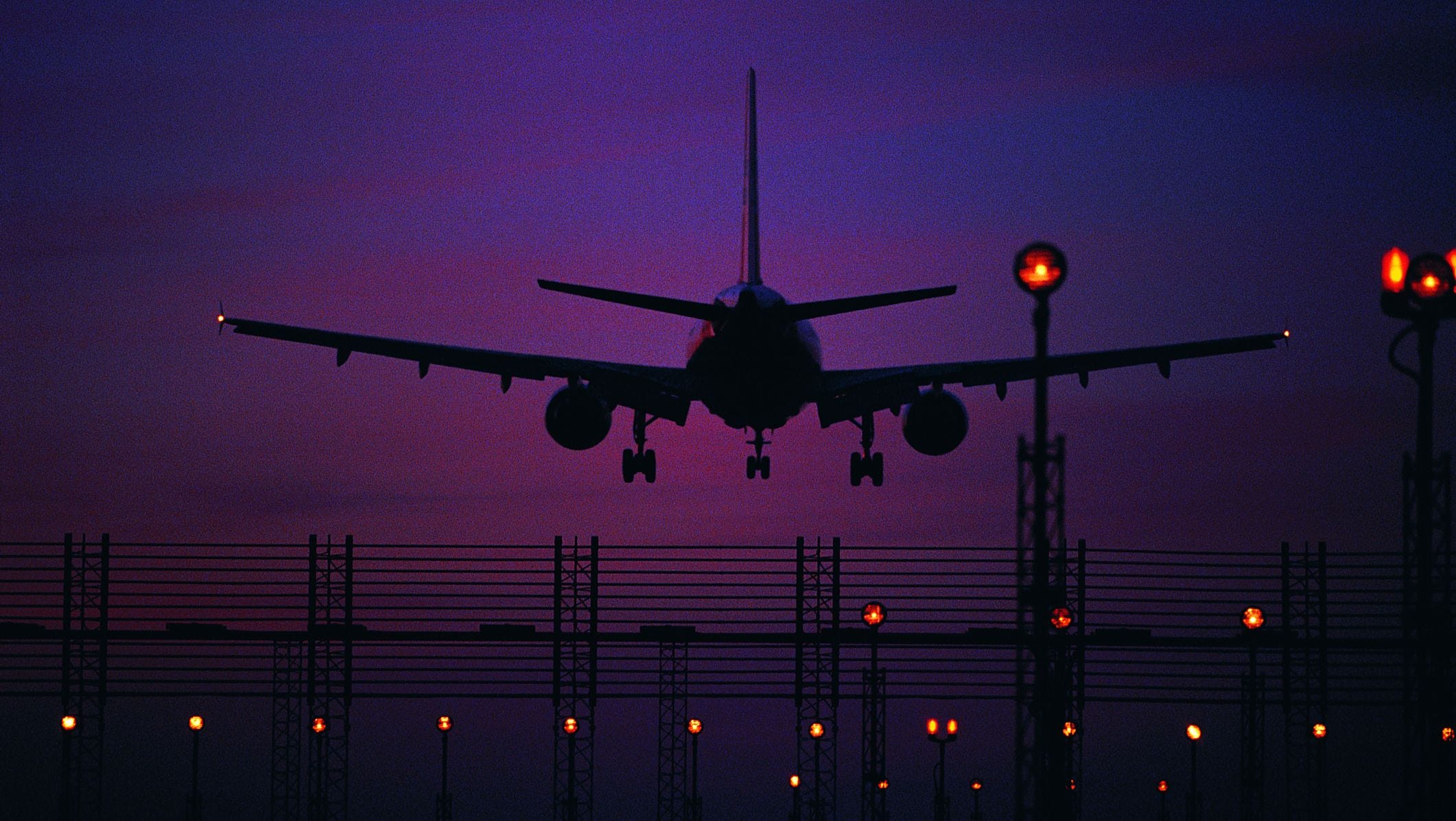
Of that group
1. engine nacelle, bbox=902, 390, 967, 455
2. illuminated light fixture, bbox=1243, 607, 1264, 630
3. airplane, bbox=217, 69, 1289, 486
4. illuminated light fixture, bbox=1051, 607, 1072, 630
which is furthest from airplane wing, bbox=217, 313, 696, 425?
illuminated light fixture, bbox=1051, 607, 1072, 630

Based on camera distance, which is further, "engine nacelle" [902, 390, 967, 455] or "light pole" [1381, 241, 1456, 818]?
"engine nacelle" [902, 390, 967, 455]

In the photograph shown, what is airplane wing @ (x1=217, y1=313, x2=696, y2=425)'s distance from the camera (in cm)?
4078

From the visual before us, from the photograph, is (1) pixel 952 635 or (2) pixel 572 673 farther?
(2) pixel 572 673

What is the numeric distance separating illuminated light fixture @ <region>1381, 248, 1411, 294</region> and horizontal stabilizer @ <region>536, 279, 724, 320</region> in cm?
1947

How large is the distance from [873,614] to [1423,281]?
51.0 ft

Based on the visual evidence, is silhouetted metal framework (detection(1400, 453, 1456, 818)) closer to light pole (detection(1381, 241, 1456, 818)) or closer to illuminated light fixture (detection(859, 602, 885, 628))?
light pole (detection(1381, 241, 1456, 818))

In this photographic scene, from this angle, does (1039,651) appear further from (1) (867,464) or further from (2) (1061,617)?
(1) (867,464)

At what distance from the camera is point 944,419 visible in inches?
1607

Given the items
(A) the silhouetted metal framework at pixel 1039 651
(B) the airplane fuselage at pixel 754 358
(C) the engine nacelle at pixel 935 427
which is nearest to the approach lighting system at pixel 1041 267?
(A) the silhouetted metal framework at pixel 1039 651

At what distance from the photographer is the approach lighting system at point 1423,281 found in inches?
714

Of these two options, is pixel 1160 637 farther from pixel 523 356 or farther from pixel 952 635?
pixel 523 356

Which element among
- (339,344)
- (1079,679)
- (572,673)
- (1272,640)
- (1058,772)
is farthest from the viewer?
(339,344)

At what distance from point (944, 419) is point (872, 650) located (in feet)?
25.8

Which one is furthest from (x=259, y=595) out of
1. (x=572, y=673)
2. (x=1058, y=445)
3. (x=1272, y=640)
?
(x=1058, y=445)
